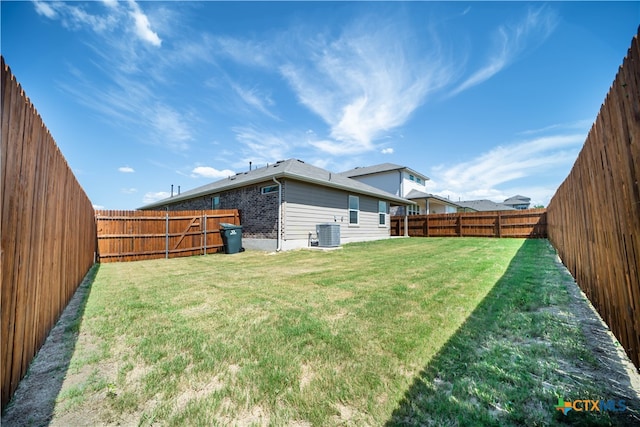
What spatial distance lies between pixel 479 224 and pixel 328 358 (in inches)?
791

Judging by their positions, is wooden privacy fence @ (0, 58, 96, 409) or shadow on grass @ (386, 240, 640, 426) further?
wooden privacy fence @ (0, 58, 96, 409)

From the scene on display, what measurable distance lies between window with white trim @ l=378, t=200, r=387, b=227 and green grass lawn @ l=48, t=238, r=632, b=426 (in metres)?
12.9

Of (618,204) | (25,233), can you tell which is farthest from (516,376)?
(25,233)

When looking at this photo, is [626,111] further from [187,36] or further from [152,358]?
[187,36]

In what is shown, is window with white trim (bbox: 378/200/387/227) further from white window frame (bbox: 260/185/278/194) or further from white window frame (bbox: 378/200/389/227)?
white window frame (bbox: 260/185/278/194)

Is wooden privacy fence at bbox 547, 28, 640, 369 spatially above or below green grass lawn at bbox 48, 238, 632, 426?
above

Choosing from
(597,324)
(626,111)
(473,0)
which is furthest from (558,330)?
(473,0)

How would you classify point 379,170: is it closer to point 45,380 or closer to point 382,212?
point 382,212

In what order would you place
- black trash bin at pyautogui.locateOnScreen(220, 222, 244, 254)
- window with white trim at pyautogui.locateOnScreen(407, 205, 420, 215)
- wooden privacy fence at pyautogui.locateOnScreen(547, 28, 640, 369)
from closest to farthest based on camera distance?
wooden privacy fence at pyautogui.locateOnScreen(547, 28, 640, 369)
black trash bin at pyautogui.locateOnScreen(220, 222, 244, 254)
window with white trim at pyautogui.locateOnScreen(407, 205, 420, 215)

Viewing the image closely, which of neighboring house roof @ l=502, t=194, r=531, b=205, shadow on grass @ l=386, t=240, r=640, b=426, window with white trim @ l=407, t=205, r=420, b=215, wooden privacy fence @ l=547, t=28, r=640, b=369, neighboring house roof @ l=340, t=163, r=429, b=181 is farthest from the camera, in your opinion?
neighboring house roof @ l=502, t=194, r=531, b=205

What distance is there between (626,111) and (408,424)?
2431 mm

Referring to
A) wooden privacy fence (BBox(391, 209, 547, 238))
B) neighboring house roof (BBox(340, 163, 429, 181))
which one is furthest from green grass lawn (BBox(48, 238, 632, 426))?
neighboring house roof (BBox(340, 163, 429, 181))

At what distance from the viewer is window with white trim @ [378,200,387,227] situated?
1712 centimetres

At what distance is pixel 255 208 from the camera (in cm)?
1176
